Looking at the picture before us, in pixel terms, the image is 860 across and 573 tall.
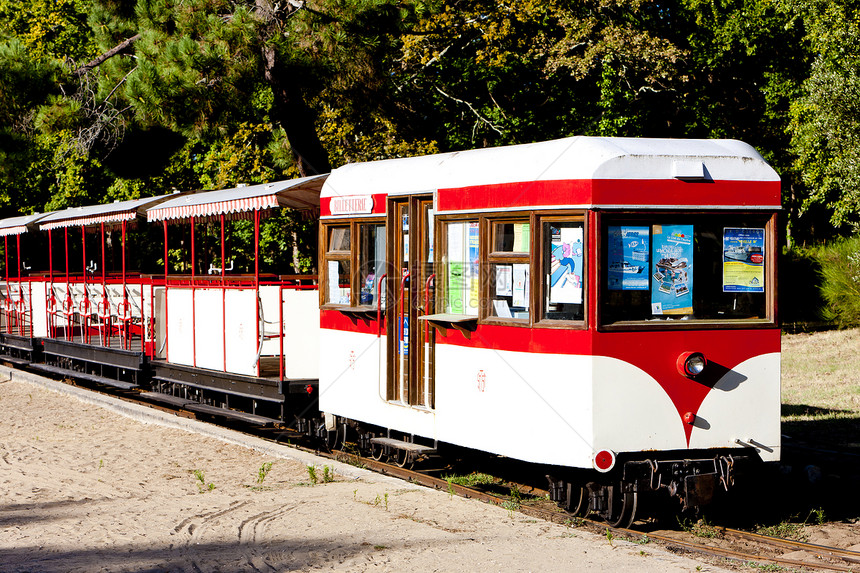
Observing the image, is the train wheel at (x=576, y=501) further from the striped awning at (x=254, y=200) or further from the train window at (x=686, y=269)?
the striped awning at (x=254, y=200)

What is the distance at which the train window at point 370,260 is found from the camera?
10.5m

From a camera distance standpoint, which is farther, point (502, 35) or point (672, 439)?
point (502, 35)

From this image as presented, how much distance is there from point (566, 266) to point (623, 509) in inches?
78.6

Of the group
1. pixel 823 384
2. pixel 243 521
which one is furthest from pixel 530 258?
pixel 823 384

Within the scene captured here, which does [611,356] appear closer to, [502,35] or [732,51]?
[502,35]

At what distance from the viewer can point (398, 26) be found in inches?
765

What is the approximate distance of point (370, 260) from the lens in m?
10.7

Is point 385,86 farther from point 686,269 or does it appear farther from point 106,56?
point 686,269

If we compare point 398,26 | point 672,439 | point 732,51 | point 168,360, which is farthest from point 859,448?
point 732,51

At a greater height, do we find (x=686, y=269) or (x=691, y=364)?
(x=686, y=269)

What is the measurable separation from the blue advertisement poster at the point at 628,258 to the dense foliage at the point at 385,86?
11.4 metres

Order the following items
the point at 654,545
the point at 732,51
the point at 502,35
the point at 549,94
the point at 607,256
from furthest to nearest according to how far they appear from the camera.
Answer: the point at 732,51
the point at 549,94
the point at 502,35
the point at 607,256
the point at 654,545

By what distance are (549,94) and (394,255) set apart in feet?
71.3

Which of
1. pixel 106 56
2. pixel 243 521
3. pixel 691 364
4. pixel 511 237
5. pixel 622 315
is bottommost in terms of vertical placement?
pixel 243 521
